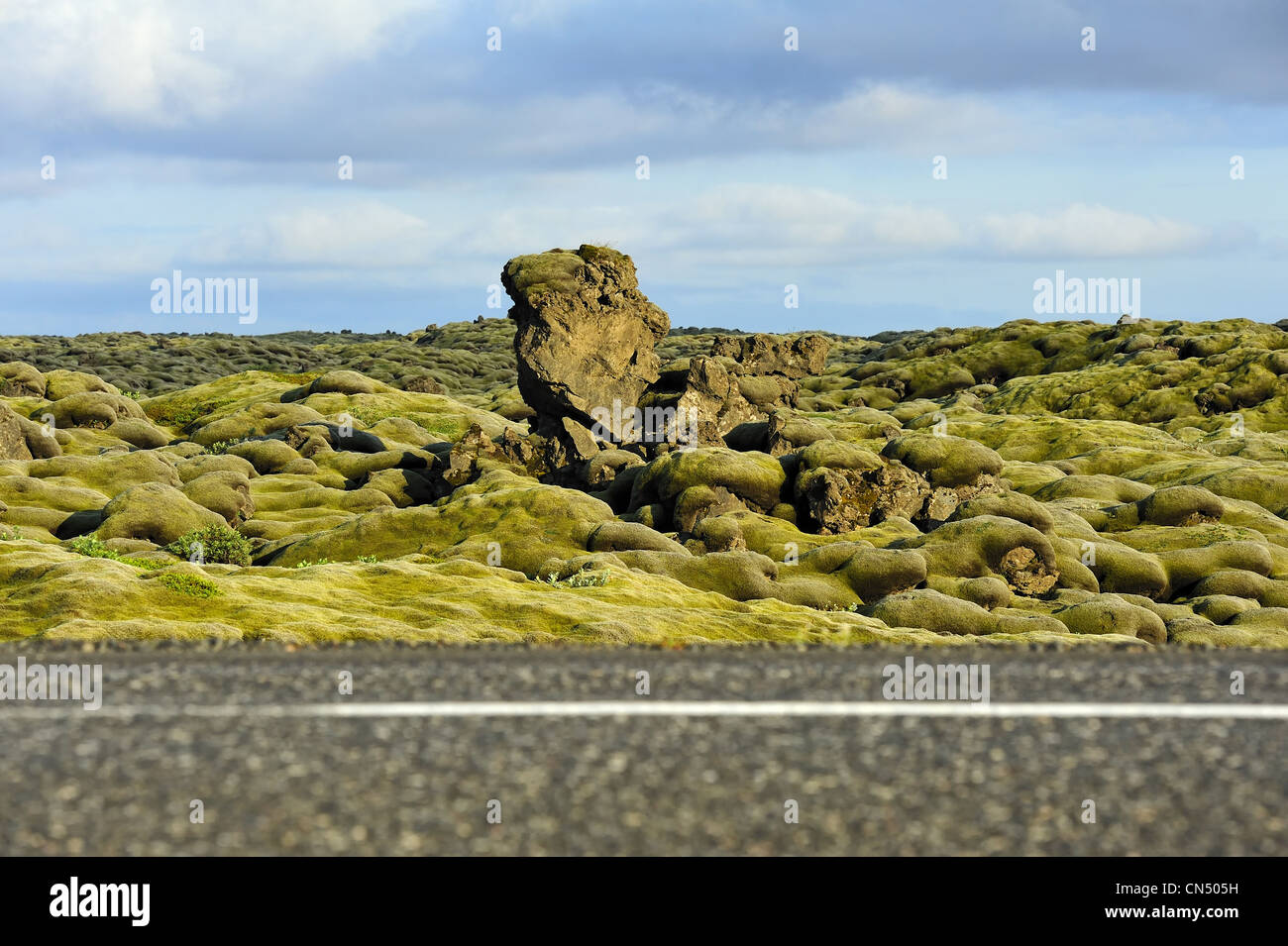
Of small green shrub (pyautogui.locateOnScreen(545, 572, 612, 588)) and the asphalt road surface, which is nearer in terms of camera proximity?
the asphalt road surface

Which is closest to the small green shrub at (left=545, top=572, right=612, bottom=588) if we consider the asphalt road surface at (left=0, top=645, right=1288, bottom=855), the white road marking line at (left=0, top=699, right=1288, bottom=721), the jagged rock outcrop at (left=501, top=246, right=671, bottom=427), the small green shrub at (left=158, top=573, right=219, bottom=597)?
the small green shrub at (left=158, top=573, right=219, bottom=597)

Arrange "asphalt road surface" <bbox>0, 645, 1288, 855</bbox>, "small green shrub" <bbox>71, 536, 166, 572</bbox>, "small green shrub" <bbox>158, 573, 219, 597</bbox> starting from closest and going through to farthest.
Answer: "asphalt road surface" <bbox>0, 645, 1288, 855</bbox>
"small green shrub" <bbox>158, 573, 219, 597</bbox>
"small green shrub" <bbox>71, 536, 166, 572</bbox>

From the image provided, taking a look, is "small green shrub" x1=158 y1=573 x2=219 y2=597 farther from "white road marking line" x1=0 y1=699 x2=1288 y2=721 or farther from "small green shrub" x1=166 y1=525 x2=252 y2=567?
"small green shrub" x1=166 y1=525 x2=252 y2=567

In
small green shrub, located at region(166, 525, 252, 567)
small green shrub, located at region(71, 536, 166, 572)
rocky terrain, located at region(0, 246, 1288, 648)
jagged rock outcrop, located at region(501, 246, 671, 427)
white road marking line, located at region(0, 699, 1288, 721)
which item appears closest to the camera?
white road marking line, located at region(0, 699, 1288, 721)

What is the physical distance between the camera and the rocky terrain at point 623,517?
37.5 m

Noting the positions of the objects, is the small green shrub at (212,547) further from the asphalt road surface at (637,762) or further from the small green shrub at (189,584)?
the asphalt road surface at (637,762)

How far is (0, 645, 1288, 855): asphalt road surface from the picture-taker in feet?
46.5

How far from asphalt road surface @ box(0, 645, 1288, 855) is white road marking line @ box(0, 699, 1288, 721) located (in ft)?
0.21

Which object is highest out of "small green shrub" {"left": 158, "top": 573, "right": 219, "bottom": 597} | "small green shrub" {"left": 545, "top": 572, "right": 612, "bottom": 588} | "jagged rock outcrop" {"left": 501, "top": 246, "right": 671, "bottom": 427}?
"jagged rock outcrop" {"left": 501, "top": 246, "right": 671, "bottom": 427}

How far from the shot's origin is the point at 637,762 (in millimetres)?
16297

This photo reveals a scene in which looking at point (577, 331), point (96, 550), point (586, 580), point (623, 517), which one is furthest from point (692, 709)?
point (577, 331)

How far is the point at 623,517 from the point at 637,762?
51.1 metres

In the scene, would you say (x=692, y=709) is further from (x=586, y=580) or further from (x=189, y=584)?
(x=586, y=580)

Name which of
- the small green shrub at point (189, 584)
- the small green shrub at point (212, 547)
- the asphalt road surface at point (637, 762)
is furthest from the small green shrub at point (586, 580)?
the asphalt road surface at point (637, 762)
